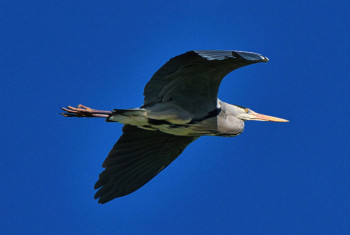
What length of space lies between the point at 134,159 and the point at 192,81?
1.84 metres

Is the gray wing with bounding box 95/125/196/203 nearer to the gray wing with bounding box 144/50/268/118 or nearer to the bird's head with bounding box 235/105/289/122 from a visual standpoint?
the bird's head with bounding box 235/105/289/122

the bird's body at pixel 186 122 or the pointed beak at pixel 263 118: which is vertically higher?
the pointed beak at pixel 263 118

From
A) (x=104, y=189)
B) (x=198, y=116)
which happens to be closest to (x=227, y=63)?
(x=198, y=116)

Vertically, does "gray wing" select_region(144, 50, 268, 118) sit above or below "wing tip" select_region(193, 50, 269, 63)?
above

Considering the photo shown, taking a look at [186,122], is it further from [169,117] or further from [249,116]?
[249,116]

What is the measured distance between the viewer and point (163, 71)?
6.92 meters

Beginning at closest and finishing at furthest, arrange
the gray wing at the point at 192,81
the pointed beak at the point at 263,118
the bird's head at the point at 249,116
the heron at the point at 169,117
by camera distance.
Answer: the gray wing at the point at 192,81 → the heron at the point at 169,117 → the bird's head at the point at 249,116 → the pointed beak at the point at 263,118

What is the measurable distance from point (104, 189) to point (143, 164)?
659mm

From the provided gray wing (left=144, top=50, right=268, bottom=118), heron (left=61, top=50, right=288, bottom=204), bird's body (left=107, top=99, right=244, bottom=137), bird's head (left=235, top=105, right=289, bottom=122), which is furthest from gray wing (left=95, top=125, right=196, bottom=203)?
gray wing (left=144, top=50, right=268, bottom=118)

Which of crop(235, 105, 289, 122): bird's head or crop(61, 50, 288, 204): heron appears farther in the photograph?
crop(235, 105, 289, 122): bird's head

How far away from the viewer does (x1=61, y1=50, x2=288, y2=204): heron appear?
679 centimetres

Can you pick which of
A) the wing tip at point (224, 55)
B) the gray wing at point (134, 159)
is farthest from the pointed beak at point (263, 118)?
the wing tip at point (224, 55)

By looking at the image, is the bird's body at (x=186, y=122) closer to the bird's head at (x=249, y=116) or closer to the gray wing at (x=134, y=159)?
the bird's head at (x=249, y=116)

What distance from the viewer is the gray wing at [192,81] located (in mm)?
6598
